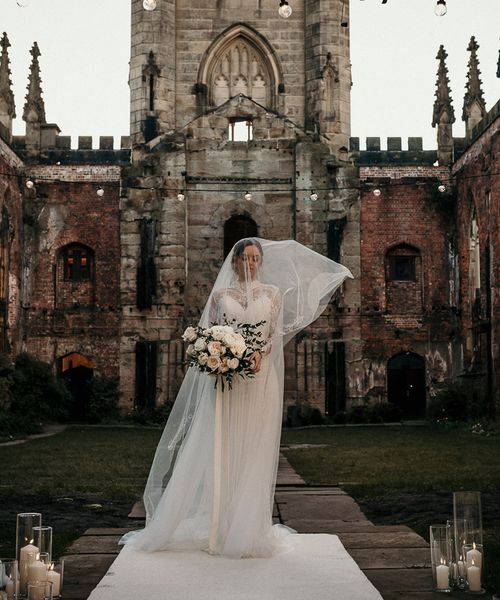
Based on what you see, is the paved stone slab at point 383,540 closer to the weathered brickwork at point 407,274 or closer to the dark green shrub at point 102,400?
the dark green shrub at point 102,400

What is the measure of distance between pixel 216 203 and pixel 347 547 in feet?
70.3

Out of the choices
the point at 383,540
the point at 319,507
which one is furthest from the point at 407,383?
the point at 383,540

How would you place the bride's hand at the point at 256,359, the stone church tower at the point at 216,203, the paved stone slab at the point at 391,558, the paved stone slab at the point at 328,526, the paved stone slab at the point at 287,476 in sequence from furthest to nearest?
the stone church tower at the point at 216,203, the paved stone slab at the point at 287,476, the paved stone slab at the point at 328,526, the bride's hand at the point at 256,359, the paved stone slab at the point at 391,558

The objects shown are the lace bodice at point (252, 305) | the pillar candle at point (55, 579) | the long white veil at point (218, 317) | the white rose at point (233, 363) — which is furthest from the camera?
the lace bodice at point (252, 305)

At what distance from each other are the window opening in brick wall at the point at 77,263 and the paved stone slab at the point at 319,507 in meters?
19.1

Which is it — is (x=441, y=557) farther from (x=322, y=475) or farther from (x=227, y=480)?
(x=322, y=475)

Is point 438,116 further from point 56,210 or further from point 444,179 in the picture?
point 56,210

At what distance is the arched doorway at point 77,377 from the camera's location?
2780cm

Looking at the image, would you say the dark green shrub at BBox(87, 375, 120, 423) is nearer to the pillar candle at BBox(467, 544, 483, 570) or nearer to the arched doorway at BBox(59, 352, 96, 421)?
the arched doorway at BBox(59, 352, 96, 421)

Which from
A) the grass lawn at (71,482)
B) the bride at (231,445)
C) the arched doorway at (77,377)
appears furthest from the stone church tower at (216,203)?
the bride at (231,445)

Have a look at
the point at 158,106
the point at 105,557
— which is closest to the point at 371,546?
the point at 105,557

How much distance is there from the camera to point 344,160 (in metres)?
28.0

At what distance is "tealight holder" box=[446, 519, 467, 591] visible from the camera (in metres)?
5.50

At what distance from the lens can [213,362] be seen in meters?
6.64
